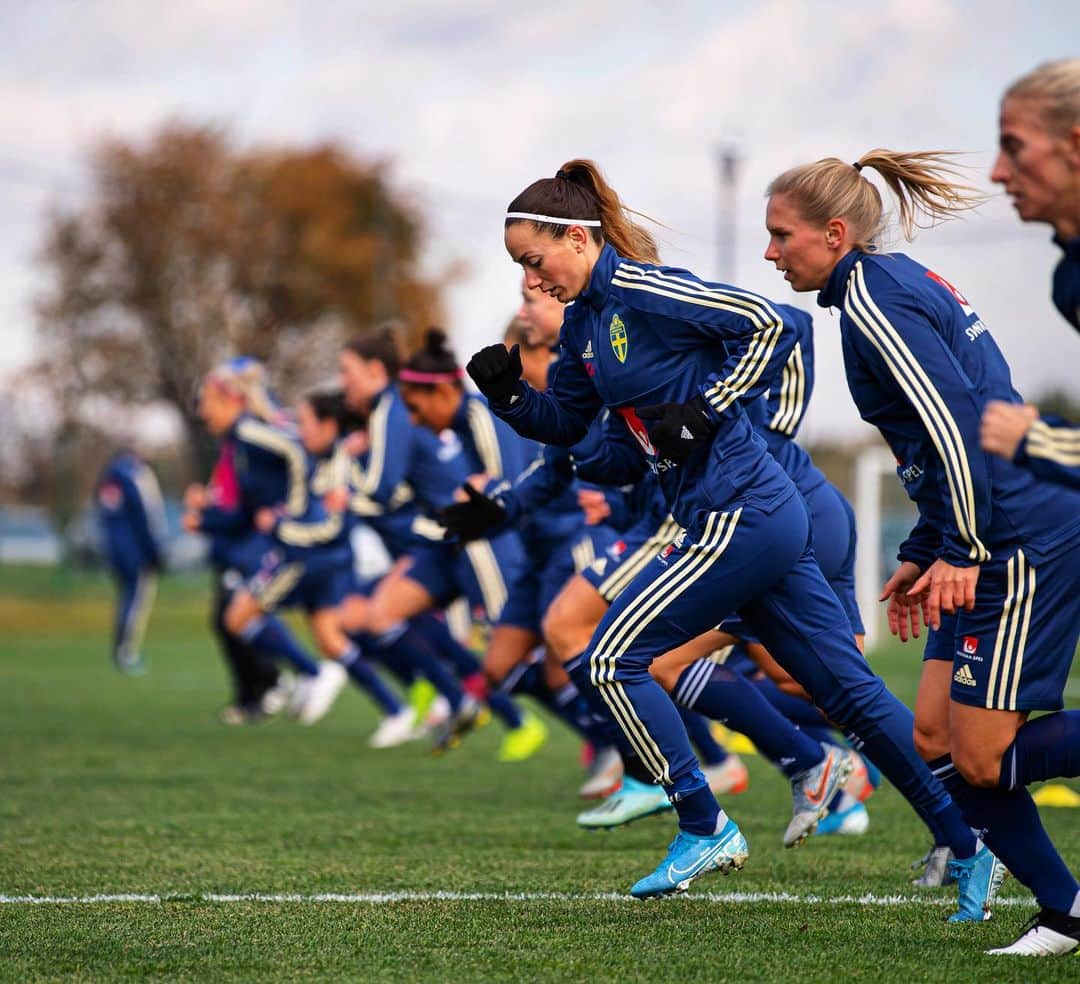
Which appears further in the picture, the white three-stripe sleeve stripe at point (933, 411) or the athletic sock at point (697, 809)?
the athletic sock at point (697, 809)

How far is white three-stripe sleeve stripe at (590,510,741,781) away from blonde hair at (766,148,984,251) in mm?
863

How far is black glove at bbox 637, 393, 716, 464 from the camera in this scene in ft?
14.8

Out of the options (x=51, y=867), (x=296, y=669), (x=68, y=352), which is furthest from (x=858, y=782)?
(x=68, y=352)

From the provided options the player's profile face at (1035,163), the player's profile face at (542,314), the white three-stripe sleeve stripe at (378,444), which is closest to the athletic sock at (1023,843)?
the player's profile face at (1035,163)

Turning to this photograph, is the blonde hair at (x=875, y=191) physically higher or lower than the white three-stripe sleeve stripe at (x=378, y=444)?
higher

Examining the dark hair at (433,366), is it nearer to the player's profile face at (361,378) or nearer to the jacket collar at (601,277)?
the player's profile face at (361,378)

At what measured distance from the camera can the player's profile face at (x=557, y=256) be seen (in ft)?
16.0

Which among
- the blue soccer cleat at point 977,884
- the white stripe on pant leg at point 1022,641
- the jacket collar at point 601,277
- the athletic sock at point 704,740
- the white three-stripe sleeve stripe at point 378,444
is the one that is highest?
the jacket collar at point 601,277

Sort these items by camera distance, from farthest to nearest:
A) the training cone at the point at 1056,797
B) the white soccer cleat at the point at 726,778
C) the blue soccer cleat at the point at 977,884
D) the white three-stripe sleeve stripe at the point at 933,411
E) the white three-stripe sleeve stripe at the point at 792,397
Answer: the white soccer cleat at the point at 726,778, the training cone at the point at 1056,797, the white three-stripe sleeve stripe at the point at 792,397, the blue soccer cleat at the point at 977,884, the white three-stripe sleeve stripe at the point at 933,411

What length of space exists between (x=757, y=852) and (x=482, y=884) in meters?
1.20

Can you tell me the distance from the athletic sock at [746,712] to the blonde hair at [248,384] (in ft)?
21.2

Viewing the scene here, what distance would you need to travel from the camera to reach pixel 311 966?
4.04m

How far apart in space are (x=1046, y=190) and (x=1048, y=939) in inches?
72.1

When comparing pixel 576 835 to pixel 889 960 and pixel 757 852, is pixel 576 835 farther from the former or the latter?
pixel 889 960
